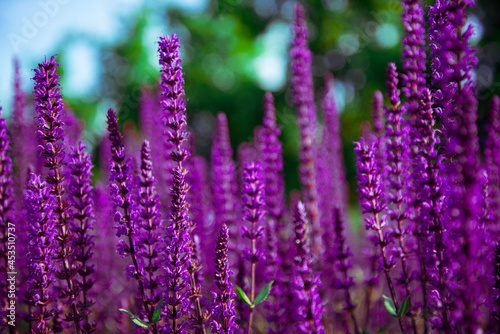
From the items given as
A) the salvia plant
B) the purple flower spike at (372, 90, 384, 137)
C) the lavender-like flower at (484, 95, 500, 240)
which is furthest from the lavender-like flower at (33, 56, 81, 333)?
the purple flower spike at (372, 90, 384, 137)

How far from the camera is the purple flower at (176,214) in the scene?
265cm

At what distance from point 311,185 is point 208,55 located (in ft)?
83.6

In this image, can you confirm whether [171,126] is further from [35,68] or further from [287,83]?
[287,83]

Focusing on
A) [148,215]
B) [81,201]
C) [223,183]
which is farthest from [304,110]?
[81,201]

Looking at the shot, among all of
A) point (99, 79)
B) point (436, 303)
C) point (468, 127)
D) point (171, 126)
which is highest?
point (99, 79)

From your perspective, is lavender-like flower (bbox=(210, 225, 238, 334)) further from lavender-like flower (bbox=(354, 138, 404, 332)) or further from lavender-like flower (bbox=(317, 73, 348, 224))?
lavender-like flower (bbox=(317, 73, 348, 224))

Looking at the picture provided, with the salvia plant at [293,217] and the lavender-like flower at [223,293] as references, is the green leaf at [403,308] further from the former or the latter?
the lavender-like flower at [223,293]

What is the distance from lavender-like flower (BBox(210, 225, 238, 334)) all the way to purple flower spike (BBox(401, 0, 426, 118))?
5.62ft

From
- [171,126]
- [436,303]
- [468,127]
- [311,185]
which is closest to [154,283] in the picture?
[171,126]

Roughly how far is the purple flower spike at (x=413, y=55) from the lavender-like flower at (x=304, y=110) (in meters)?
2.08

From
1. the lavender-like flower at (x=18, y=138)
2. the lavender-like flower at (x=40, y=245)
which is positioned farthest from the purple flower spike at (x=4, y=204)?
the lavender-like flower at (x=18, y=138)

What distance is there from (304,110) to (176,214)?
2981 mm

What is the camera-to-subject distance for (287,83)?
2444cm

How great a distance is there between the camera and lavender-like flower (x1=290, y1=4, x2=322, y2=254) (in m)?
5.04
